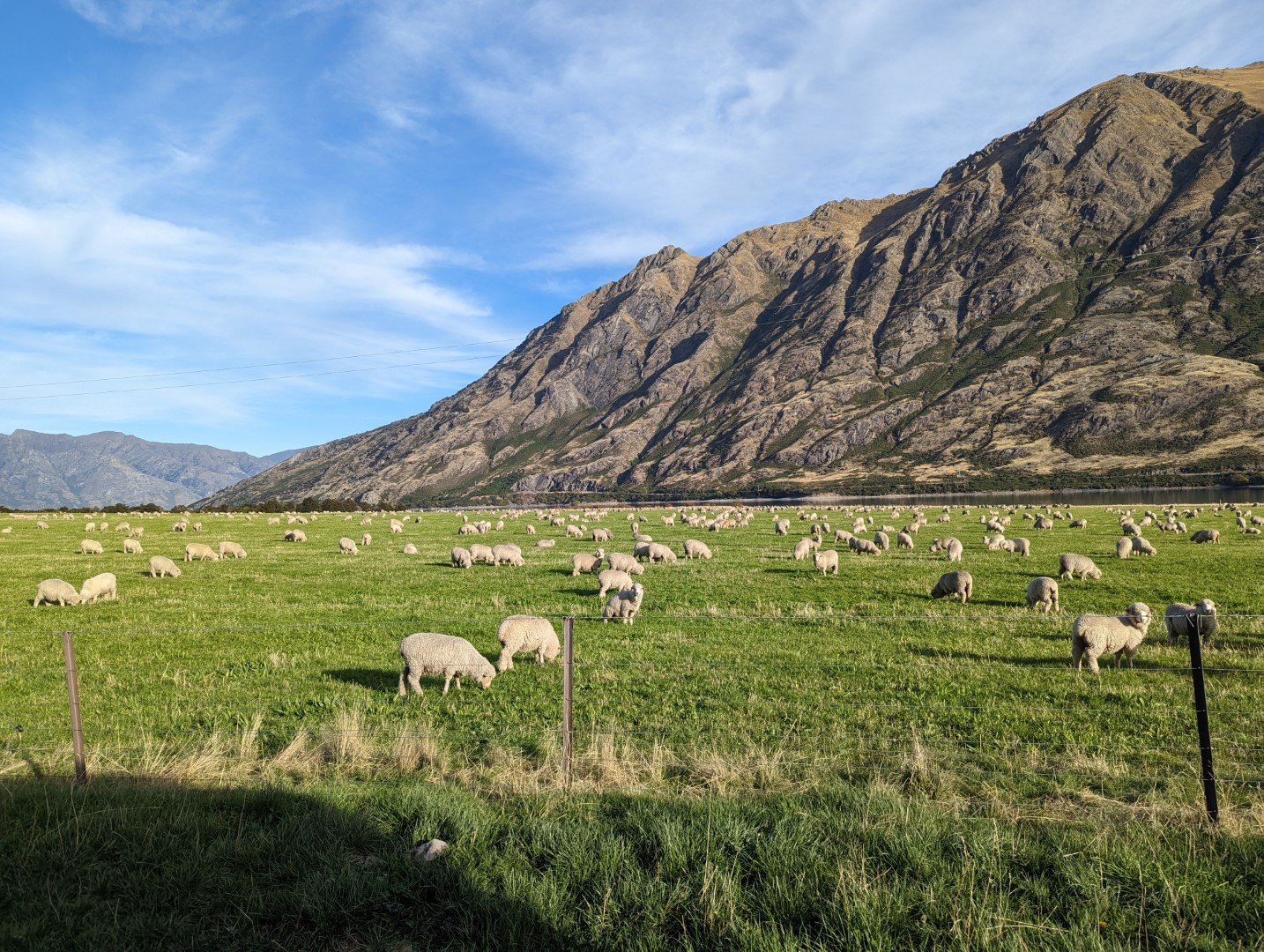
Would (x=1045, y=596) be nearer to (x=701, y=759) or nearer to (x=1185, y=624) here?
(x=1185, y=624)

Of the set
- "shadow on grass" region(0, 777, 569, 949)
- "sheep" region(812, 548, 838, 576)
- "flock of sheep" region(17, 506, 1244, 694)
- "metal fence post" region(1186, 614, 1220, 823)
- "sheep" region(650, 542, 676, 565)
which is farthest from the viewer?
"sheep" region(650, 542, 676, 565)

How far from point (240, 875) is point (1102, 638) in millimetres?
16567

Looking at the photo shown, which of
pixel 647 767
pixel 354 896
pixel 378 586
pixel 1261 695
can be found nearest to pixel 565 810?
pixel 647 767

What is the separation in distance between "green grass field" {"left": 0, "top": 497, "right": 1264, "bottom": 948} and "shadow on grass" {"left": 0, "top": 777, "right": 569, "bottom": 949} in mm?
46

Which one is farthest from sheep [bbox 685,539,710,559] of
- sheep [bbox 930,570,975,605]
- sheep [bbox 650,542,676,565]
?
sheep [bbox 930,570,975,605]

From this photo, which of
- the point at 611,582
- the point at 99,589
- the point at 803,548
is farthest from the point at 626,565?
the point at 99,589

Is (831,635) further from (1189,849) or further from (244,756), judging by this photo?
(244,756)

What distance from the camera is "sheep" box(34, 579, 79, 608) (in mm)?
21188

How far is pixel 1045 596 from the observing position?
20203 millimetres

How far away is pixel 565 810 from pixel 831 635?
1171 cm

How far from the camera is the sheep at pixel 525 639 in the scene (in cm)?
1446

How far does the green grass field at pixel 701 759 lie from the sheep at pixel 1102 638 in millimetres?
525

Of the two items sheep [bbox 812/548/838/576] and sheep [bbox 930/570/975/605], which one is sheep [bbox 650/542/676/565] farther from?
sheep [bbox 930/570/975/605]

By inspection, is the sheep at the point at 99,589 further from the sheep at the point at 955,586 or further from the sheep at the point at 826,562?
the sheep at the point at 955,586
